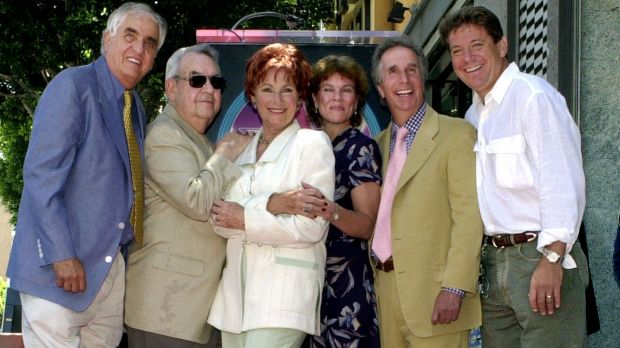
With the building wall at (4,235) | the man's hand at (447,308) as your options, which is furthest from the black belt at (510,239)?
the building wall at (4,235)

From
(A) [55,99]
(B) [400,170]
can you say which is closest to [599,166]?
(B) [400,170]

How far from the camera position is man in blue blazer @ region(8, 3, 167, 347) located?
3.92 metres

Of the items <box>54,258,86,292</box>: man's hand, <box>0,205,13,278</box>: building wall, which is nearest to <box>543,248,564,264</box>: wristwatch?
<box>54,258,86,292</box>: man's hand

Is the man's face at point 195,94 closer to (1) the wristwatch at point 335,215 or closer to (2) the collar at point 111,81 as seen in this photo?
(2) the collar at point 111,81

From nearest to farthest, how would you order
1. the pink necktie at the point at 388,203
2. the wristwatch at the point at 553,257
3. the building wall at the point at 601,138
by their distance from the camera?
the wristwatch at the point at 553,257 → the pink necktie at the point at 388,203 → the building wall at the point at 601,138

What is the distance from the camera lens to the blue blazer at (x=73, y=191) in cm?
391

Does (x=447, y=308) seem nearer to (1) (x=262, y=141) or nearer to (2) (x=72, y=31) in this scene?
(1) (x=262, y=141)

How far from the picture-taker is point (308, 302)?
4.00 m

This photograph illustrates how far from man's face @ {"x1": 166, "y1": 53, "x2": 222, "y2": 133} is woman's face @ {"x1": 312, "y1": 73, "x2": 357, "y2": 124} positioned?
53 cm

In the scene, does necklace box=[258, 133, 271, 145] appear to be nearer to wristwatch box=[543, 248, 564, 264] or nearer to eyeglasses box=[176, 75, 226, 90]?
eyeglasses box=[176, 75, 226, 90]

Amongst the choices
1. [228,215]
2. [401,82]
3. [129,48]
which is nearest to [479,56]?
[401,82]

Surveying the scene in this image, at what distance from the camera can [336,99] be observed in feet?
15.2

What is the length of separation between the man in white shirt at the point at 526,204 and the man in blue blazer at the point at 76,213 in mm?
1621

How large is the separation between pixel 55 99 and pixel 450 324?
203 centimetres
